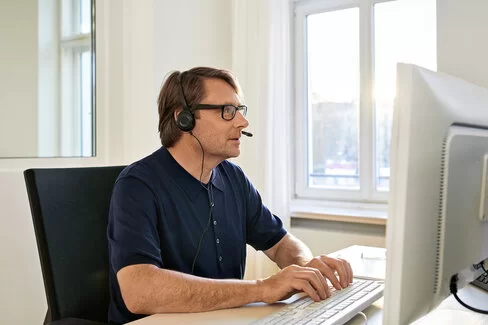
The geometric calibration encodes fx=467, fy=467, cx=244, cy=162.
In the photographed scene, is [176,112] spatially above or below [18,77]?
below

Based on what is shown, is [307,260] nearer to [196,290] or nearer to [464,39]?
[196,290]

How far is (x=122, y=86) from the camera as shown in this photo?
7.84ft

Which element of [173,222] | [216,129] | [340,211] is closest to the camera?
[173,222]

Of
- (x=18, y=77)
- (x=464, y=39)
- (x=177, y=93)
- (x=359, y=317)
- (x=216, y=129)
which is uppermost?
(x=464, y=39)

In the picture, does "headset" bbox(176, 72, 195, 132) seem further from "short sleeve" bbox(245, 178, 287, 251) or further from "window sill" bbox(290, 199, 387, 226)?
"window sill" bbox(290, 199, 387, 226)

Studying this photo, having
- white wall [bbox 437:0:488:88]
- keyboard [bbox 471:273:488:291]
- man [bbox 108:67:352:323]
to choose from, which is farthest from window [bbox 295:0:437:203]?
keyboard [bbox 471:273:488:291]

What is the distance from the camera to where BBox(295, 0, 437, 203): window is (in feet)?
8.71

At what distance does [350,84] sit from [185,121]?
1751 mm

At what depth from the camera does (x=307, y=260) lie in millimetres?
1382

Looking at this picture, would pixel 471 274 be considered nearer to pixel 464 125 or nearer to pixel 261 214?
pixel 464 125

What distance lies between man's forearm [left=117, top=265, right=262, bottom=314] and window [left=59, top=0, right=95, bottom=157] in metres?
1.43

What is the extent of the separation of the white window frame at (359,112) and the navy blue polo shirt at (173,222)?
4.76 ft

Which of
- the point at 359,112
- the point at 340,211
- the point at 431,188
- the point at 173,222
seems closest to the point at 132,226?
the point at 173,222

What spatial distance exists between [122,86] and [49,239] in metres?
1.41
